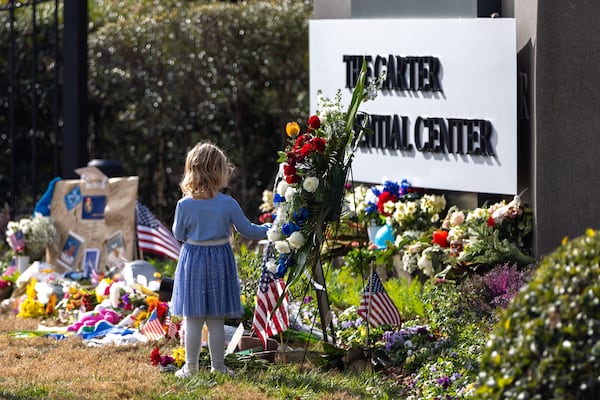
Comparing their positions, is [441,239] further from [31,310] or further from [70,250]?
[70,250]

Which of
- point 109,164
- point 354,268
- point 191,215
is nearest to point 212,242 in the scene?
point 191,215

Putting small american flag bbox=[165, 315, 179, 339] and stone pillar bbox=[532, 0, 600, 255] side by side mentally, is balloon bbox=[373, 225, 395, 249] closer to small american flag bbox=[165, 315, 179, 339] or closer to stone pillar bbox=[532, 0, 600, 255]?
stone pillar bbox=[532, 0, 600, 255]

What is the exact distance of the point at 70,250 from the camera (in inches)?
366

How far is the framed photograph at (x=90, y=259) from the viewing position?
9102mm

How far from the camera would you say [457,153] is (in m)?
7.78

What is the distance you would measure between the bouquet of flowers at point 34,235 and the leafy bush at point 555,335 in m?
6.09

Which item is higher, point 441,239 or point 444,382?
point 441,239

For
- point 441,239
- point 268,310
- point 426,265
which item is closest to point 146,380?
point 268,310

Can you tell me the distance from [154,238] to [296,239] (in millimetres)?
2963

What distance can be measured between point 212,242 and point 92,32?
7.48 meters

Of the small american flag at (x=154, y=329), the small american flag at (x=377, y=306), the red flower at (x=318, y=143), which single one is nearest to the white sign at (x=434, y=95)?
the small american flag at (x=377, y=306)

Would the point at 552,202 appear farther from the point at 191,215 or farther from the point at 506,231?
the point at 191,215

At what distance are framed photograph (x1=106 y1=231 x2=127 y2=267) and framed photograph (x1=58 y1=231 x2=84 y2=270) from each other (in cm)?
29

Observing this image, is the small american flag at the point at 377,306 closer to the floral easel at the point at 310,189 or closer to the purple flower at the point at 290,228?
the floral easel at the point at 310,189
